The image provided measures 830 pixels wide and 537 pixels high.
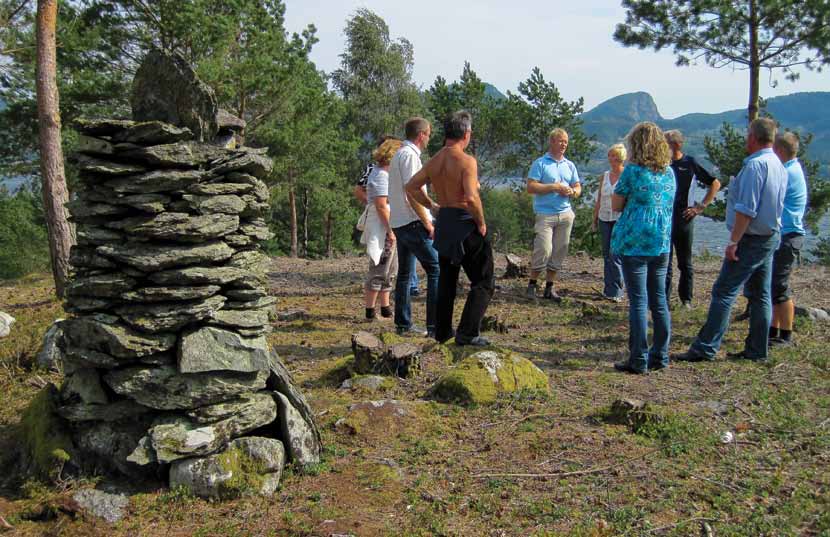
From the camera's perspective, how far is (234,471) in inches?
154

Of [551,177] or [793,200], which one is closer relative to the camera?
[793,200]

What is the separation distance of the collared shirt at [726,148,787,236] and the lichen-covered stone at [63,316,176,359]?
5.03 meters

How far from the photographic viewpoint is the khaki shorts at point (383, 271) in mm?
7453

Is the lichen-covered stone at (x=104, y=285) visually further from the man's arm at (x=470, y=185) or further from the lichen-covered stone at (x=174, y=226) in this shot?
the man's arm at (x=470, y=185)

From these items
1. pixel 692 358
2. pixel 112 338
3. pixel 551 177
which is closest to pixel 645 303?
pixel 692 358

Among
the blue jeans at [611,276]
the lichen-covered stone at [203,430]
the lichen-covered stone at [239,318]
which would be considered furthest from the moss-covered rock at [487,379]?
the blue jeans at [611,276]

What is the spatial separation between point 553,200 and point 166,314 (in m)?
6.04

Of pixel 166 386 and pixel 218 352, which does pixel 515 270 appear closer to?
pixel 218 352

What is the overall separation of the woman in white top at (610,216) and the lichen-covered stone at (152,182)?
568 centimetres

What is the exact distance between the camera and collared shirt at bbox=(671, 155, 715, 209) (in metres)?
7.70

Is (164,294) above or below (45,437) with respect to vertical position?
above

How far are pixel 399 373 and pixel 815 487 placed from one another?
331cm

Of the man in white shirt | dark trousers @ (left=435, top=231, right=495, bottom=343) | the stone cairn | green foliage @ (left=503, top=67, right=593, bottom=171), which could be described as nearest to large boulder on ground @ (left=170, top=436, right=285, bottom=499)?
the stone cairn

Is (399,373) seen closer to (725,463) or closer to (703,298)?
(725,463)
